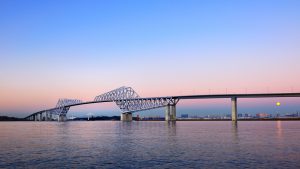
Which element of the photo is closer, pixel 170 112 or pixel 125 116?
pixel 170 112

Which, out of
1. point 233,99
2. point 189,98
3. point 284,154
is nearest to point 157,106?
point 189,98

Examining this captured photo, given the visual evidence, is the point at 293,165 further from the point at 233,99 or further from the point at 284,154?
the point at 233,99

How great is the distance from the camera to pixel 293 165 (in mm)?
22844

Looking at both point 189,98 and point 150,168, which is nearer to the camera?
point 150,168

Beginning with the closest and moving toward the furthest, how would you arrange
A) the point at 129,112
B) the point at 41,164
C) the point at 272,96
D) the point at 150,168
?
the point at 150,168 < the point at 41,164 < the point at 272,96 < the point at 129,112

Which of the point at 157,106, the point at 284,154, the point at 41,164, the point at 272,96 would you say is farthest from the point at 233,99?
the point at 41,164

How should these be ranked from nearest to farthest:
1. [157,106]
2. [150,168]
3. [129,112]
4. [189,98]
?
1. [150,168]
2. [189,98]
3. [157,106]
4. [129,112]

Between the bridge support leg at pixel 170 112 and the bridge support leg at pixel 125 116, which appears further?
the bridge support leg at pixel 125 116

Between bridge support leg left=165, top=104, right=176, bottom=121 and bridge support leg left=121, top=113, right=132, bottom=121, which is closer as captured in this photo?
bridge support leg left=165, top=104, right=176, bottom=121

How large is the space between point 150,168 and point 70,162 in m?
6.64

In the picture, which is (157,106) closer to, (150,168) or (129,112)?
(129,112)

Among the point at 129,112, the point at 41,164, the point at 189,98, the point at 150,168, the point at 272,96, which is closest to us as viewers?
the point at 150,168

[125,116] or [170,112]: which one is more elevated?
[170,112]

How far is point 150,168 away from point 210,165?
4.24 metres
